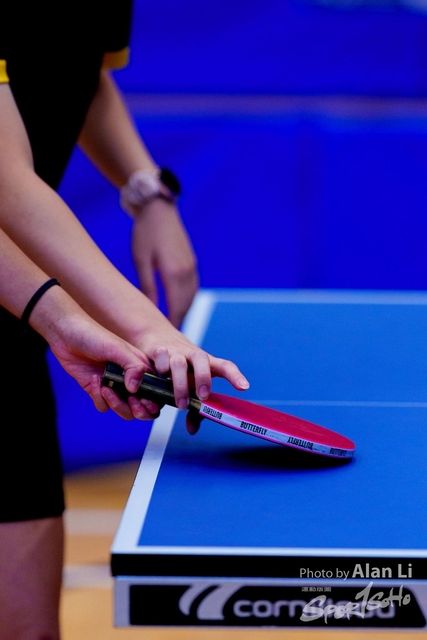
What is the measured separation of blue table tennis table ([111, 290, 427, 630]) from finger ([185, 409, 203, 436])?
22 mm

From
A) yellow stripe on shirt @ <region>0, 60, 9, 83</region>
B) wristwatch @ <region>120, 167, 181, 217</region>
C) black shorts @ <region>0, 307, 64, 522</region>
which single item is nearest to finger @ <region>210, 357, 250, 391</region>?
black shorts @ <region>0, 307, 64, 522</region>

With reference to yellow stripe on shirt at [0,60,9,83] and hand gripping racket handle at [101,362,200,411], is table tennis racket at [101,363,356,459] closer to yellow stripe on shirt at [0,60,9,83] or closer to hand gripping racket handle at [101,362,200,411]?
hand gripping racket handle at [101,362,200,411]

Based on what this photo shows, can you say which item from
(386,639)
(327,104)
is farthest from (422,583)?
(327,104)

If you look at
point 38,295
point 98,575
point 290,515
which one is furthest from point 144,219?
point 98,575

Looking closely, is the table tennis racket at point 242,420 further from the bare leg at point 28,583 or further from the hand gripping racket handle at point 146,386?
the bare leg at point 28,583

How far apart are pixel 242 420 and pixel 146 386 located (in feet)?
0.34

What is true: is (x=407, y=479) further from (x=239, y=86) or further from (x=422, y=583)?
(x=239, y=86)

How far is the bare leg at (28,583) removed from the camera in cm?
118

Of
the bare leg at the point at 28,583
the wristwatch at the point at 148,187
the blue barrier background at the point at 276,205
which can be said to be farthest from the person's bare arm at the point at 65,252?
the blue barrier background at the point at 276,205

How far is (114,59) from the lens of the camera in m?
1.51

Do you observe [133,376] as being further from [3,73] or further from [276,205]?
[276,205]

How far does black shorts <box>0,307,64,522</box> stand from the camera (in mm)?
1210

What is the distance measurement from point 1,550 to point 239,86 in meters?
2.31

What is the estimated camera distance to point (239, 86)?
3188 millimetres
